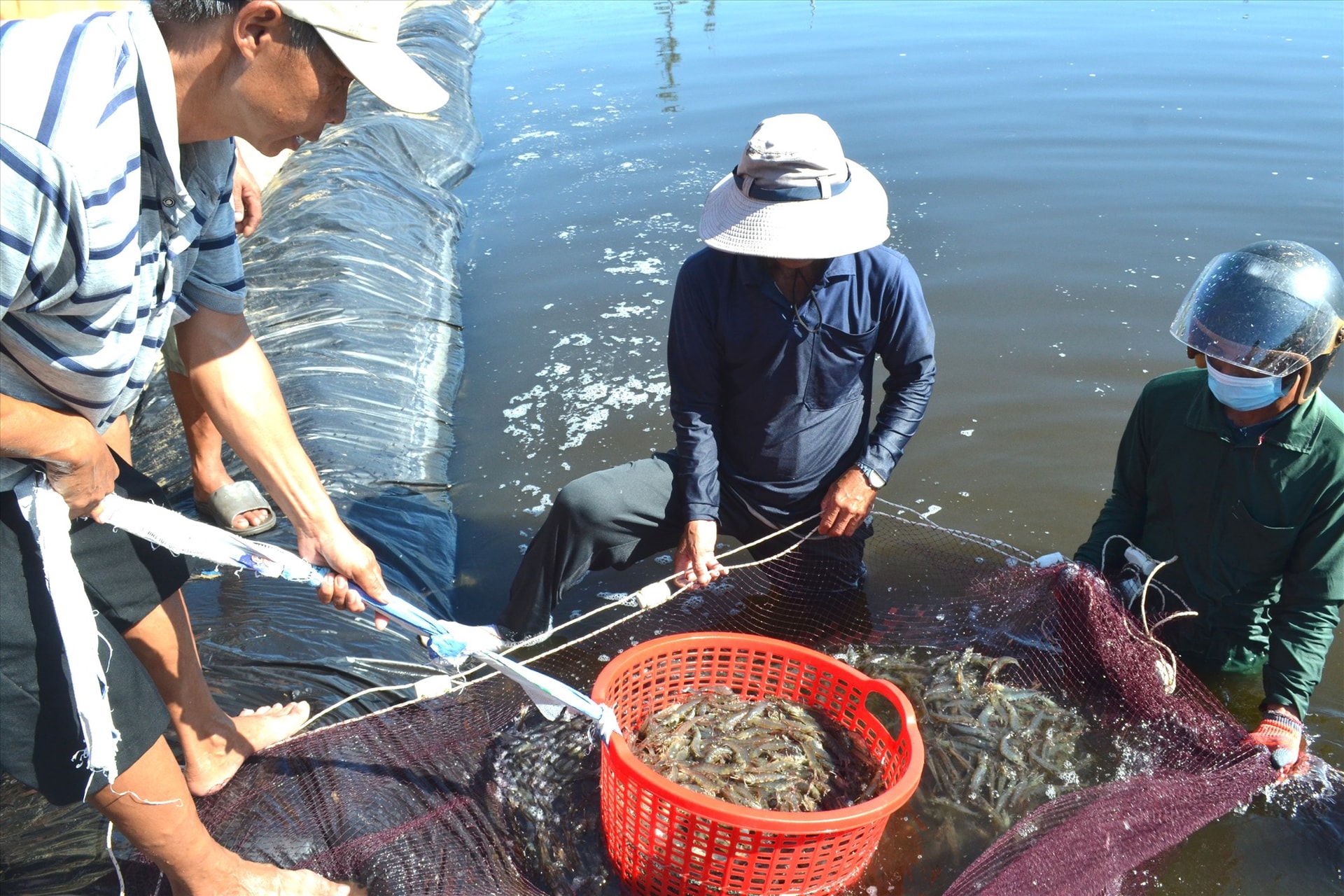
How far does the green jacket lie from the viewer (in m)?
3.11

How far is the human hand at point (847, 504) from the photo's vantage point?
3709 mm

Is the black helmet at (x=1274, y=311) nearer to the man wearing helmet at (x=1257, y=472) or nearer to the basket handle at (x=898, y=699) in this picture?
the man wearing helmet at (x=1257, y=472)

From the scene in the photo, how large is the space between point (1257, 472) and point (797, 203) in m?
1.77

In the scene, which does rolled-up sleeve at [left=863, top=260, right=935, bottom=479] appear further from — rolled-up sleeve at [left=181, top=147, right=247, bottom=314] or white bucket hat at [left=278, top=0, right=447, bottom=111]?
rolled-up sleeve at [left=181, top=147, right=247, bottom=314]

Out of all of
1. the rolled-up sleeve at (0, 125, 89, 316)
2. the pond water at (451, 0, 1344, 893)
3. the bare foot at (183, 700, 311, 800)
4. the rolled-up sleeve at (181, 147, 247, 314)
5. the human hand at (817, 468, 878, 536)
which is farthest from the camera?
the pond water at (451, 0, 1344, 893)

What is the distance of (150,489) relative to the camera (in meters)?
2.50

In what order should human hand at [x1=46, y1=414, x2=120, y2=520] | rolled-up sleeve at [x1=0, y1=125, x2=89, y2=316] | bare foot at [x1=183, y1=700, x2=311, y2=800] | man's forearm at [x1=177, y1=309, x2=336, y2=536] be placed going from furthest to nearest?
1. bare foot at [x1=183, y1=700, x2=311, y2=800]
2. man's forearm at [x1=177, y1=309, x2=336, y2=536]
3. human hand at [x1=46, y1=414, x2=120, y2=520]
4. rolled-up sleeve at [x1=0, y1=125, x2=89, y2=316]

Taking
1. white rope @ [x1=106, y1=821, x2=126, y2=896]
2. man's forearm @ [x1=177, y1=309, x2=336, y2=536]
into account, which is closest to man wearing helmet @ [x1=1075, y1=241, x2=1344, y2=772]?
man's forearm @ [x1=177, y1=309, x2=336, y2=536]

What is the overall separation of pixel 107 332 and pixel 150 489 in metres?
0.73

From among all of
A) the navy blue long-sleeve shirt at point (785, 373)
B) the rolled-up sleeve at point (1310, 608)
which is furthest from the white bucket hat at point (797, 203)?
the rolled-up sleeve at point (1310, 608)

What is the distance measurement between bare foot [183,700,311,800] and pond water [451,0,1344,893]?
56.4 inches

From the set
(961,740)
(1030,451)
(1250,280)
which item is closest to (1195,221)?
(1030,451)

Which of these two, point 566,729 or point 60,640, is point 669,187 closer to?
point 566,729

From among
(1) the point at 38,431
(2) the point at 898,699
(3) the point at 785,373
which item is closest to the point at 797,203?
(3) the point at 785,373
